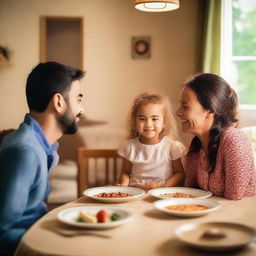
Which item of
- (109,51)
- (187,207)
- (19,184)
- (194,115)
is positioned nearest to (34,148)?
(19,184)

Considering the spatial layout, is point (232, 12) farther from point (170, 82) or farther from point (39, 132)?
point (39, 132)

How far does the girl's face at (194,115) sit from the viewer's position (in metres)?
2.15

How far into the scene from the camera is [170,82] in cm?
436

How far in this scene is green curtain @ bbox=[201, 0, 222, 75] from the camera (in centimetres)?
386

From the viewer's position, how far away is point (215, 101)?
2131 millimetres

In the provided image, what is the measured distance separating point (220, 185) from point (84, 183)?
113 cm

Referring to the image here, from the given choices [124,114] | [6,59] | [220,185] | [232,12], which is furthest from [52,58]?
[220,185]

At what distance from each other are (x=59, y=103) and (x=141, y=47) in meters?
2.52

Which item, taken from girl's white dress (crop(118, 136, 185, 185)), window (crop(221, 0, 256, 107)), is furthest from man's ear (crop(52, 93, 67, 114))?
window (crop(221, 0, 256, 107))

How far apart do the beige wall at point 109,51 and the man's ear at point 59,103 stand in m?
2.45

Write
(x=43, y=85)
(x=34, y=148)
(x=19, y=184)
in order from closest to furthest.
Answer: (x=19, y=184) → (x=34, y=148) → (x=43, y=85)

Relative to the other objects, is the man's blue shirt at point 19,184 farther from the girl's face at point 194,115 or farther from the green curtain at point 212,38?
the green curtain at point 212,38

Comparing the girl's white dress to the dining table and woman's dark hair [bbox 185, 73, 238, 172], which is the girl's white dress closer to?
woman's dark hair [bbox 185, 73, 238, 172]

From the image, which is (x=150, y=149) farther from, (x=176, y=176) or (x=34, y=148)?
(x=34, y=148)
